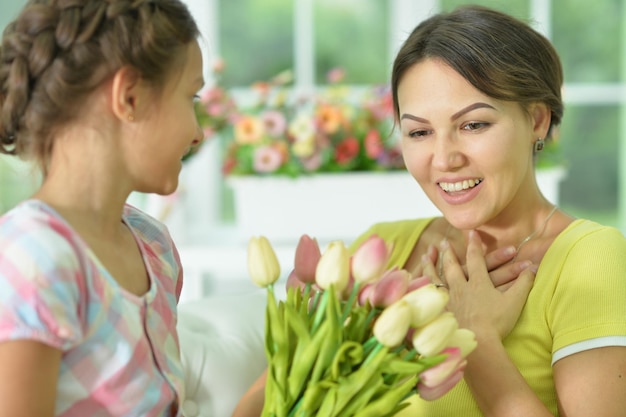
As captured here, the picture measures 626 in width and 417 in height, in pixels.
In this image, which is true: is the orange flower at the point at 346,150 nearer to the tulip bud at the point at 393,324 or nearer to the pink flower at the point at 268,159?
the pink flower at the point at 268,159

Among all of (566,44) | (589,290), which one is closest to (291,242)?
(566,44)

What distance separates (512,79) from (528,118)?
0.10 m

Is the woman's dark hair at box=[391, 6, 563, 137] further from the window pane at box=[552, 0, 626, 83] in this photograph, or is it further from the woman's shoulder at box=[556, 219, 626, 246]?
the window pane at box=[552, 0, 626, 83]

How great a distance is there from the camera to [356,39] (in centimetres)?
396

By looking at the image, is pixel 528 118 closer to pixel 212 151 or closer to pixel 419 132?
pixel 419 132

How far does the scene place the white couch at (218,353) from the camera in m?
1.86

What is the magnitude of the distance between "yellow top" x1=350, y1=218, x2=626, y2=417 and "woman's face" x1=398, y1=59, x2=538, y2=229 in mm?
157

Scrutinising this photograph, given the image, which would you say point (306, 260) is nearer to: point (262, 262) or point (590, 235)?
point (262, 262)

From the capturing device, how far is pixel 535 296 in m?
1.65

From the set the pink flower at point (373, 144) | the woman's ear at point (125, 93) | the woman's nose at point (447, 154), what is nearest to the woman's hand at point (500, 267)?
the woman's nose at point (447, 154)

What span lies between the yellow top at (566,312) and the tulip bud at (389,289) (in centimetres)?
51

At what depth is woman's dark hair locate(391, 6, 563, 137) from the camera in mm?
1643

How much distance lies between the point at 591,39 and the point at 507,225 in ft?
8.19

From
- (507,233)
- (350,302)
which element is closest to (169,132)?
(350,302)
